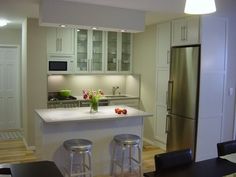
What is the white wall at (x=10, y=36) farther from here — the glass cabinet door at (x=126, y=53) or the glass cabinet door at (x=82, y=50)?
the glass cabinet door at (x=126, y=53)

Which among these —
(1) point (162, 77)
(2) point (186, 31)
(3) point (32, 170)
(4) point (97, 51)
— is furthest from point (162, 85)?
(3) point (32, 170)

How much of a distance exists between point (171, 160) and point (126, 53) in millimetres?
4498

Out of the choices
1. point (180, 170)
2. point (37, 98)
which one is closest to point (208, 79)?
point (180, 170)

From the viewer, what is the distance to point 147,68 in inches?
239

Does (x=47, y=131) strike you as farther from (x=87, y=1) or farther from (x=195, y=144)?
(x=195, y=144)

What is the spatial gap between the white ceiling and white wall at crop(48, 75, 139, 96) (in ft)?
5.79

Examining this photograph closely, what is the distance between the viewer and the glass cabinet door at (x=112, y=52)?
6.46 meters

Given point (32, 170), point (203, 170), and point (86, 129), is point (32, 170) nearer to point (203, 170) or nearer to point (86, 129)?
point (203, 170)

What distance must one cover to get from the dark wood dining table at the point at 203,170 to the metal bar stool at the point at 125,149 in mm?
1491

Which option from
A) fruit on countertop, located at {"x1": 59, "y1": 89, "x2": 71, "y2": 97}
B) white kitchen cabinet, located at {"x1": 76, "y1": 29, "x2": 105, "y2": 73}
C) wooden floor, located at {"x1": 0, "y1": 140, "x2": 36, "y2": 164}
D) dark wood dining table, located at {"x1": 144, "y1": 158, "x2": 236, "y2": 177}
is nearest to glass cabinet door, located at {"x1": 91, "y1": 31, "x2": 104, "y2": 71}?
white kitchen cabinet, located at {"x1": 76, "y1": 29, "x2": 105, "y2": 73}

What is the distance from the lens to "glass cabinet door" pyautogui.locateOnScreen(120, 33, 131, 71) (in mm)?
6608

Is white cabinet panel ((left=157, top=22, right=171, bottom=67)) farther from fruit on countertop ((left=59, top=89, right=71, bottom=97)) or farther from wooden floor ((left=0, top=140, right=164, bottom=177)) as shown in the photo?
fruit on countertop ((left=59, top=89, right=71, bottom=97))

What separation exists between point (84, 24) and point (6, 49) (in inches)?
144

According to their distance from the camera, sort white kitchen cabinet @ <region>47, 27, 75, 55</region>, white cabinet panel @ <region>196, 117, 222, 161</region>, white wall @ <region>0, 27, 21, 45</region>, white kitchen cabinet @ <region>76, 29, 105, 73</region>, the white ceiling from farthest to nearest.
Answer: white wall @ <region>0, 27, 21, 45</region>
white kitchen cabinet @ <region>76, 29, 105, 73</region>
white kitchen cabinet @ <region>47, 27, 75, 55</region>
white cabinet panel @ <region>196, 117, 222, 161</region>
the white ceiling
